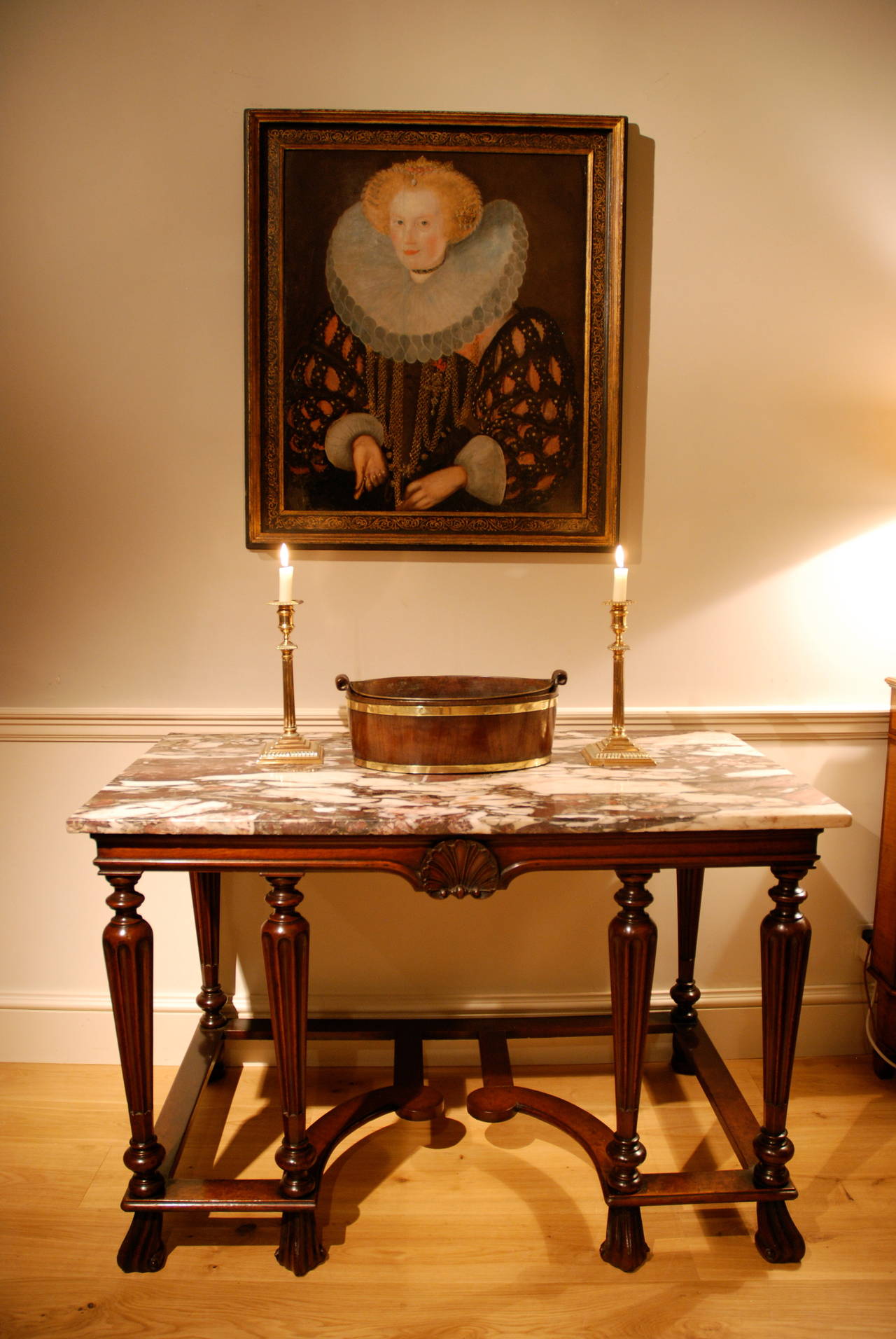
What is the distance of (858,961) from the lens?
7.54 ft

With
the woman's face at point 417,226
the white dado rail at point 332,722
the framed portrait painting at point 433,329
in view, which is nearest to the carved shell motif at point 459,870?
the white dado rail at point 332,722

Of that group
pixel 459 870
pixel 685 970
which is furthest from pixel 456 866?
pixel 685 970

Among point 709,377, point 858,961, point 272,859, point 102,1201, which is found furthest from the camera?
point 858,961

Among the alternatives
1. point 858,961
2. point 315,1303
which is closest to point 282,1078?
point 315,1303

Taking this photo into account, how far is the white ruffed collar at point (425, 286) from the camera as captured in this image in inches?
80.7

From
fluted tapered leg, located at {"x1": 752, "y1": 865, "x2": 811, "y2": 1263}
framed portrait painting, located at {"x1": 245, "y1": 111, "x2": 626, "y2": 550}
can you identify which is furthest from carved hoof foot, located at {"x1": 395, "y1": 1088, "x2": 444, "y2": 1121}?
framed portrait painting, located at {"x1": 245, "y1": 111, "x2": 626, "y2": 550}

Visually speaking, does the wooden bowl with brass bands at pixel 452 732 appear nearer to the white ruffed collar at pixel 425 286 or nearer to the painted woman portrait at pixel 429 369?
the painted woman portrait at pixel 429 369

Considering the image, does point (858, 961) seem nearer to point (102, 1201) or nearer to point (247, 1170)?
point (247, 1170)

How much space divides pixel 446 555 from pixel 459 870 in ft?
2.84

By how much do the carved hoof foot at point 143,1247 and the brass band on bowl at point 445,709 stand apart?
3.20 feet

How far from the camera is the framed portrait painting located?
2.03 metres

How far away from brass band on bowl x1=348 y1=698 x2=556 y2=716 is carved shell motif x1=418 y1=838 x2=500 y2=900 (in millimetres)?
254

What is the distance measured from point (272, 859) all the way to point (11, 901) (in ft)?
3.55

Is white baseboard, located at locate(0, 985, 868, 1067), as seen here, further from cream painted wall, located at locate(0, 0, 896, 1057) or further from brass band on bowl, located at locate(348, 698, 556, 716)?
brass band on bowl, located at locate(348, 698, 556, 716)
